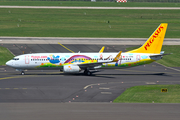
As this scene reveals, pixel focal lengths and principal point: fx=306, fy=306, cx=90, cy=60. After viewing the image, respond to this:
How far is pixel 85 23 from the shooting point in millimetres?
135750

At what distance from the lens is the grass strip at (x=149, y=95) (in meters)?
35.2

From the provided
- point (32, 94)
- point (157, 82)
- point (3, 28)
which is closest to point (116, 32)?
point (3, 28)

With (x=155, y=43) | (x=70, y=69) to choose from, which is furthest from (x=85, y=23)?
(x=70, y=69)

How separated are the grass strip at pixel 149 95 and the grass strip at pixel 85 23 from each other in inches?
2466

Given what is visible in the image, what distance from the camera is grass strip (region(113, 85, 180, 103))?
1388 inches

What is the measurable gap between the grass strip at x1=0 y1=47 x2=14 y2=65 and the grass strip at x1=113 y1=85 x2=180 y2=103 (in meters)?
35.8

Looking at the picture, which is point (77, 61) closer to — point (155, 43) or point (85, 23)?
point (155, 43)

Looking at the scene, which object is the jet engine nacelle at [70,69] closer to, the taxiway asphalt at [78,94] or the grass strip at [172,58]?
the taxiway asphalt at [78,94]

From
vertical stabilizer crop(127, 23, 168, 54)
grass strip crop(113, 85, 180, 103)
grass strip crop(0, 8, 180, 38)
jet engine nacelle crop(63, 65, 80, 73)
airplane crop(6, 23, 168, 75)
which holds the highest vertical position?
grass strip crop(0, 8, 180, 38)

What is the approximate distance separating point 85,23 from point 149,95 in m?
100

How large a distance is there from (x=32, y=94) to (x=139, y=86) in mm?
15601

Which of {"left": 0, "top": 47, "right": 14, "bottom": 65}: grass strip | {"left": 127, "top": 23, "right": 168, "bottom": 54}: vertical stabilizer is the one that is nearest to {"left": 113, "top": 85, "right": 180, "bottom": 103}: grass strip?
{"left": 127, "top": 23, "right": 168, "bottom": 54}: vertical stabilizer

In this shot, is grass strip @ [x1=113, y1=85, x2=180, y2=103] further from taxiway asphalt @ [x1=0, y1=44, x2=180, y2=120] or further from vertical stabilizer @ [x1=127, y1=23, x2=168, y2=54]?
vertical stabilizer @ [x1=127, y1=23, x2=168, y2=54]

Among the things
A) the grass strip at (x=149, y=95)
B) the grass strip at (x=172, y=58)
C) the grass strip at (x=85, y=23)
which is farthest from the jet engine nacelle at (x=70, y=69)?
the grass strip at (x=85, y=23)
